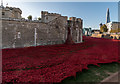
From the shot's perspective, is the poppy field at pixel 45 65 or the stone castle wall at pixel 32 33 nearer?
the poppy field at pixel 45 65

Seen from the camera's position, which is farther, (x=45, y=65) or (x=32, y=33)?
(x=32, y=33)

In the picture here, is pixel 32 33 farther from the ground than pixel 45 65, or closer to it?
farther from the ground

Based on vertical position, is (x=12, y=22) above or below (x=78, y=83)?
above

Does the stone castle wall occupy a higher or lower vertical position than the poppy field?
higher

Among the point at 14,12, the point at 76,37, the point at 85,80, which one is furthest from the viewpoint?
the point at 76,37

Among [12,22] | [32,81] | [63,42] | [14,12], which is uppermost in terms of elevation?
[14,12]

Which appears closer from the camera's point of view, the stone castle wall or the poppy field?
the poppy field

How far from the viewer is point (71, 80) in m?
2.91

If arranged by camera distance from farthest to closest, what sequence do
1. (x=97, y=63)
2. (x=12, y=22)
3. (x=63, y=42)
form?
(x=63, y=42), (x=12, y=22), (x=97, y=63)

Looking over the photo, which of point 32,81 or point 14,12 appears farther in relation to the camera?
point 14,12

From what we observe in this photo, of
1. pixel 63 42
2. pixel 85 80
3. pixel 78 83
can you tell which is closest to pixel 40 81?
pixel 78 83

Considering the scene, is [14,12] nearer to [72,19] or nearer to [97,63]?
[72,19]

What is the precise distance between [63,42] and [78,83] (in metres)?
10.3

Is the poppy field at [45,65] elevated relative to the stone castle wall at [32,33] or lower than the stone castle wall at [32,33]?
lower
